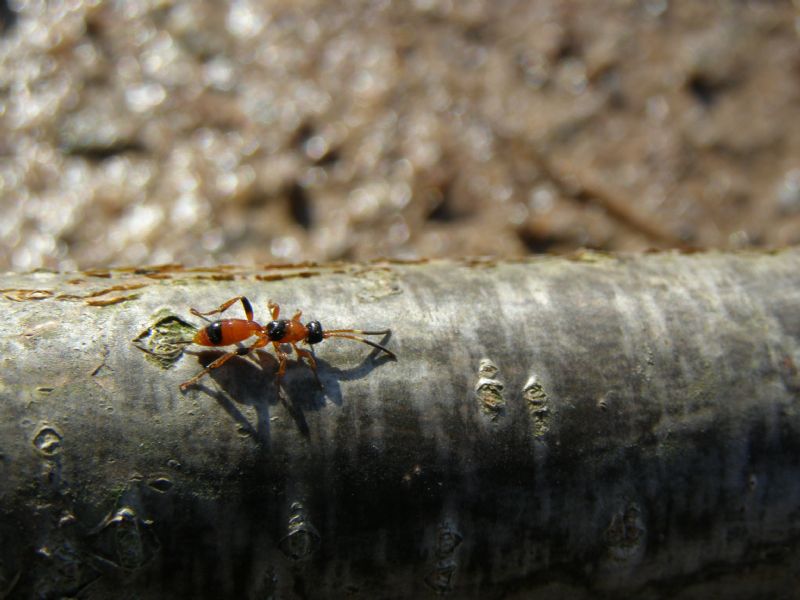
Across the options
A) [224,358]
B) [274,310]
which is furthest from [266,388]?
[274,310]

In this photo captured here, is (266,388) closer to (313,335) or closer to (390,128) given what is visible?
(313,335)

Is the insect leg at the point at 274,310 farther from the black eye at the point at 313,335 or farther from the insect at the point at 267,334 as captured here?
the black eye at the point at 313,335

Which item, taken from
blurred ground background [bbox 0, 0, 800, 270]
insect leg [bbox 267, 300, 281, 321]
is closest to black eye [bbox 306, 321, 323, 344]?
insect leg [bbox 267, 300, 281, 321]

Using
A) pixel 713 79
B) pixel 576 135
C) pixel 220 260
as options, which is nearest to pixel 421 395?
pixel 220 260


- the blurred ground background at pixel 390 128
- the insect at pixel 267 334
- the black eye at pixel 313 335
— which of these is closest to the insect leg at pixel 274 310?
the insect at pixel 267 334

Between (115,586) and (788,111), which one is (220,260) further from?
(788,111)

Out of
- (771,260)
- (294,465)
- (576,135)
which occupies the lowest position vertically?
(294,465)
